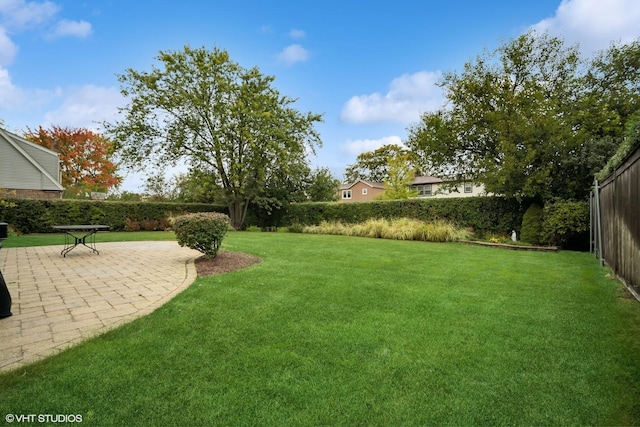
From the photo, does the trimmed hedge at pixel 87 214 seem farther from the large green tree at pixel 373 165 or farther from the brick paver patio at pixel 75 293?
the large green tree at pixel 373 165

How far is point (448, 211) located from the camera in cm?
1324

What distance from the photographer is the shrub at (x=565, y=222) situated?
931 cm

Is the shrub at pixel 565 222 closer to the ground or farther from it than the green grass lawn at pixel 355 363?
farther from it

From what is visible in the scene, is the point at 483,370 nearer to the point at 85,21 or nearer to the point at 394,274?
the point at 394,274

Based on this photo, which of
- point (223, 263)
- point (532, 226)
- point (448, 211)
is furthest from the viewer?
point (448, 211)

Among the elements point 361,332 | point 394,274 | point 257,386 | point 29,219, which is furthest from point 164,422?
point 29,219

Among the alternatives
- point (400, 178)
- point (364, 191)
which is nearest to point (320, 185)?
point (400, 178)

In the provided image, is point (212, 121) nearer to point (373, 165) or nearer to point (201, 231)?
point (201, 231)

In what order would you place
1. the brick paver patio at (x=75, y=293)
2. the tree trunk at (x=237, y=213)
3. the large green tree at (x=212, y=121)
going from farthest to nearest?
the tree trunk at (x=237, y=213) < the large green tree at (x=212, y=121) < the brick paver patio at (x=75, y=293)

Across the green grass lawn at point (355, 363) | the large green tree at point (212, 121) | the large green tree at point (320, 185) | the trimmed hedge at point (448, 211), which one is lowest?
the green grass lawn at point (355, 363)

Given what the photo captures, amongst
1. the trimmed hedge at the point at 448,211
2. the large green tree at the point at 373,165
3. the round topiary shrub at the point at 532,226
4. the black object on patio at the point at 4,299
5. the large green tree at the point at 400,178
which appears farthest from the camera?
the large green tree at the point at 373,165

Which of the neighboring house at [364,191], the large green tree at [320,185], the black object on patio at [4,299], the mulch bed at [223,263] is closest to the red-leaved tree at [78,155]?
the large green tree at [320,185]

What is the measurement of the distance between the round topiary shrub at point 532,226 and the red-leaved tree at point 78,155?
101ft

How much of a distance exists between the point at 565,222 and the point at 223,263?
401 inches
